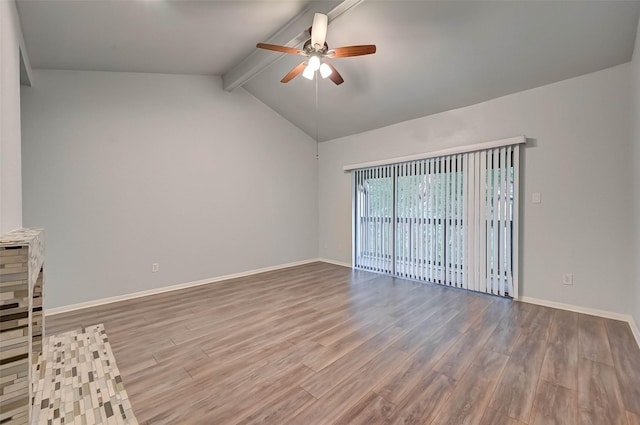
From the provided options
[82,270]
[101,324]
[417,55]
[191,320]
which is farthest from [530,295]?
[82,270]

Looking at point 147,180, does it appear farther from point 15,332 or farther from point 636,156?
point 636,156

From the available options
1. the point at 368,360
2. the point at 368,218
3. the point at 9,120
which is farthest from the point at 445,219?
the point at 9,120

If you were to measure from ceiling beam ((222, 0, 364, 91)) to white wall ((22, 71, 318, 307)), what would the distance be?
52 cm

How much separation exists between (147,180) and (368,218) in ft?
11.9

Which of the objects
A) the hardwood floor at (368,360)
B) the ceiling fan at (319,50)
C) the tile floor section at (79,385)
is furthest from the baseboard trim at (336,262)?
the tile floor section at (79,385)

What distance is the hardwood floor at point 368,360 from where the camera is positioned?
159 cm

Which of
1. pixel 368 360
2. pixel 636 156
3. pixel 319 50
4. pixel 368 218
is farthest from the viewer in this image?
pixel 368 218

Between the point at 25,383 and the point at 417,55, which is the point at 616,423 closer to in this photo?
the point at 25,383

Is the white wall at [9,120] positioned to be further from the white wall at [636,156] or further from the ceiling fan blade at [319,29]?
the white wall at [636,156]

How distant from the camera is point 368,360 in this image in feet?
6.89

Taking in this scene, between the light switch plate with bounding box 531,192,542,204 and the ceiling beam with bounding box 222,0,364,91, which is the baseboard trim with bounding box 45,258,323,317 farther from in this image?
the light switch plate with bounding box 531,192,542,204

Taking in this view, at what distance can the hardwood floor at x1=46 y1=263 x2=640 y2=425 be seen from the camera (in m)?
1.59

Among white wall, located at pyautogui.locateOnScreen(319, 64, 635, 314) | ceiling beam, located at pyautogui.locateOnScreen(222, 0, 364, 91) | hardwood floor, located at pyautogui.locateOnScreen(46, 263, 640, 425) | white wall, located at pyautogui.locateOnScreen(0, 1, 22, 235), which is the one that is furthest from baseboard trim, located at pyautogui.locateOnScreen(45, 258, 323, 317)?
white wall, located at pyautogui.locateOnScreen(319, 64, 635, 314)

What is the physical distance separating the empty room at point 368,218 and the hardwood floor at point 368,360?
19 millimetres
